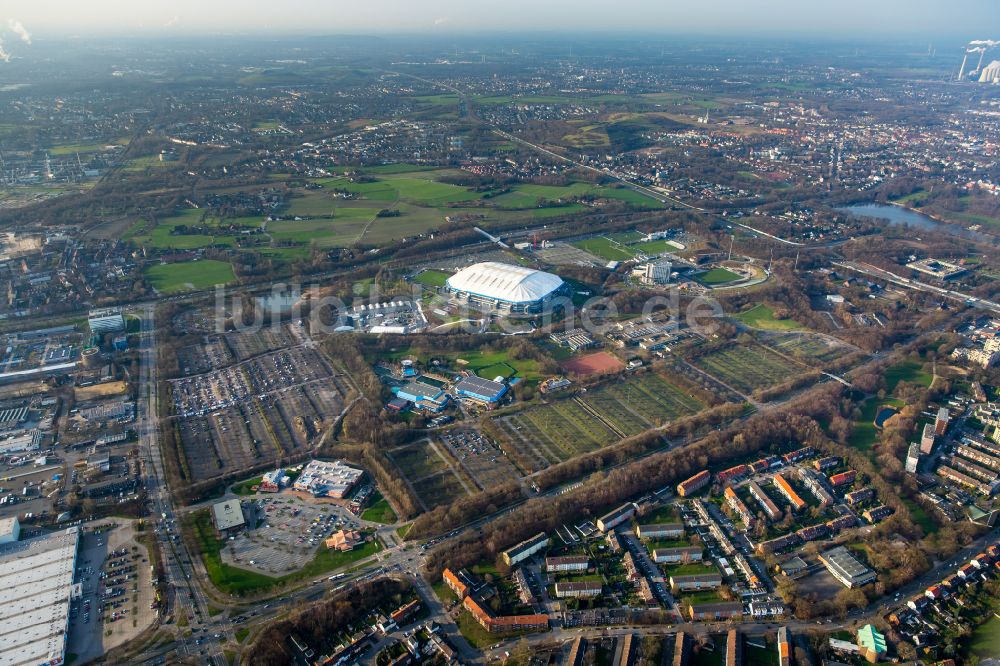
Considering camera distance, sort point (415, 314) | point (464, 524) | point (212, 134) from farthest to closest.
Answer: point (212, 134) → point (415, 314) → point (464, 524)

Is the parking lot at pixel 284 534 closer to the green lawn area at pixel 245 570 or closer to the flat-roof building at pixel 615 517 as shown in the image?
the green lawn area at pixel 245 570

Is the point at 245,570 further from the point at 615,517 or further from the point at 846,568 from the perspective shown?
the point at 846,568

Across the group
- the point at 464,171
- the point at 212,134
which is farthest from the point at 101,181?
the point at 464,171

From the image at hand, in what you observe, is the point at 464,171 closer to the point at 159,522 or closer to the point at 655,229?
the point at 655,229

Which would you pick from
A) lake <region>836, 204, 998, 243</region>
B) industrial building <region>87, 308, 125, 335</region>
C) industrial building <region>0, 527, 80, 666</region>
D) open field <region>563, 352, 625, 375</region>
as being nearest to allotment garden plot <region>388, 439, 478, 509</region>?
open field <region>563, 352, 625, 375</region>

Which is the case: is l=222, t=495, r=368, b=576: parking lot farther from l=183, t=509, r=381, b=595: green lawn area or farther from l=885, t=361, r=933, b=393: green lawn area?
l=885, t=361, r=933, b=393: green lawn area

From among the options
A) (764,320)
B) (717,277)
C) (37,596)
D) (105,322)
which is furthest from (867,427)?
(105,322)
